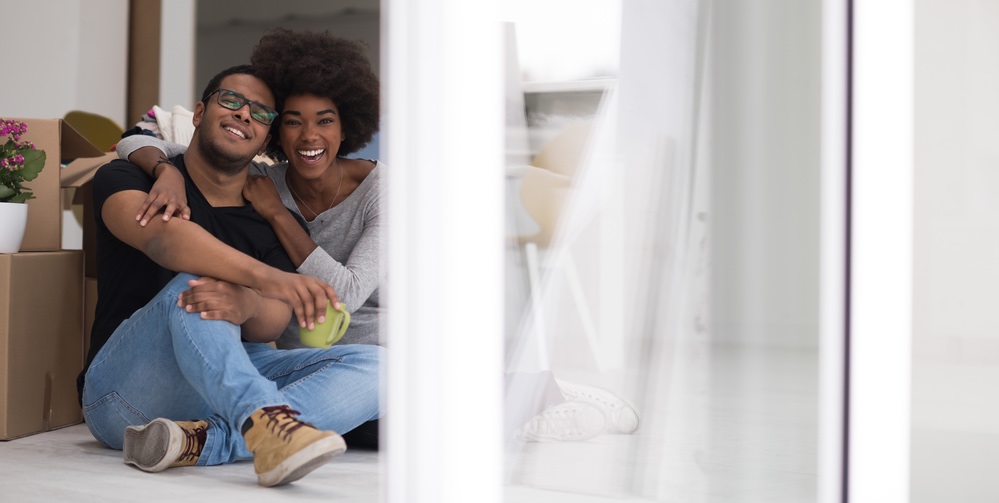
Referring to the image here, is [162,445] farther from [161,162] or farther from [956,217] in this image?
[956,217]

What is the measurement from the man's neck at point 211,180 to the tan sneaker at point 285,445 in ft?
1.84

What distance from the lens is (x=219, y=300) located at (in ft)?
4.25

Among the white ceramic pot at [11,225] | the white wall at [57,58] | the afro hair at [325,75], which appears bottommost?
the white ceramic pot at [11,225]

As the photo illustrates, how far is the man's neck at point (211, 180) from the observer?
157cm

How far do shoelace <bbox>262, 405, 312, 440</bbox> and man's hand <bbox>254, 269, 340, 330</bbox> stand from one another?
0.20 meters

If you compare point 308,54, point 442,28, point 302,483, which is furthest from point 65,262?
point 442,28

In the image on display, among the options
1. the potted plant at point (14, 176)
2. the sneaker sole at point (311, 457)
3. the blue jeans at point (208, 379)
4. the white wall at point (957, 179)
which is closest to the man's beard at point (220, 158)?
the blue jeans at point (208, 379)

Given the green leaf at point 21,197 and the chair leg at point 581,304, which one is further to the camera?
the green leaf at point 21,197

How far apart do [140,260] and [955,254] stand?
1.36 m

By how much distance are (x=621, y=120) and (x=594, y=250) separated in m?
0.12

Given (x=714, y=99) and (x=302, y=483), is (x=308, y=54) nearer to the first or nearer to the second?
(x=302, y=483)

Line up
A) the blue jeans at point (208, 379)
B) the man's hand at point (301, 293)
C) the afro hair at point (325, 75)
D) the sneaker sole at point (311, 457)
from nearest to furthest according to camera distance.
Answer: the sneaker sole at point (311, 457)
the blue jeans at point (208, 379)
the man's hand at point (301, 293)
the afro hair at point (325, 75)

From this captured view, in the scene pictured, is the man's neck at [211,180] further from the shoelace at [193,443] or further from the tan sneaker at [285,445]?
the tan sneaker at [285,445]

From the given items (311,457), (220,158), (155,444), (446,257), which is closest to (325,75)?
(220,158)
